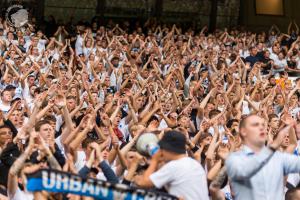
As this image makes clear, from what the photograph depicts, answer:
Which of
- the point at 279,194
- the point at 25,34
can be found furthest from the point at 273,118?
the point at 25,34

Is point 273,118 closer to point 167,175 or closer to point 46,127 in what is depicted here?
point 46,127

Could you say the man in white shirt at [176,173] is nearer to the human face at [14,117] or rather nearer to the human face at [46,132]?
the human face at [46,132]

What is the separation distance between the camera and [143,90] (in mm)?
11367

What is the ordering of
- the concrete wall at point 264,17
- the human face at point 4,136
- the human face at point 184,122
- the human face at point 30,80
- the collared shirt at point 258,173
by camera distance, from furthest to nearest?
the concrete wall at point 264,17
the human face at point 30,80
the human face at point 184,122
the human face at point 4,136
the collared shirt at point 258,173

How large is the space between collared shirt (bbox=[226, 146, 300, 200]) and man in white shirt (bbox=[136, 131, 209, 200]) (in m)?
0.23

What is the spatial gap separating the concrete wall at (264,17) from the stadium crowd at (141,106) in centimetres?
289

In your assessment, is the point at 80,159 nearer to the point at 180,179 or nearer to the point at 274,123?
the point at 180,179

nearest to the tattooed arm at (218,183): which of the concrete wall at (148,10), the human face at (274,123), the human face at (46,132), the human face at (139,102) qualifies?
the human face at (46,132)

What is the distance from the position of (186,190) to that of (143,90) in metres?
6.90

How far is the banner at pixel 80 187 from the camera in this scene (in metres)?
4.22

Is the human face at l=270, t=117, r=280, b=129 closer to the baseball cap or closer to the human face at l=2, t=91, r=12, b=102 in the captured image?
the human face at l=2, t=91, r=12, b=102

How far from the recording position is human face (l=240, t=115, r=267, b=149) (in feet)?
14.9

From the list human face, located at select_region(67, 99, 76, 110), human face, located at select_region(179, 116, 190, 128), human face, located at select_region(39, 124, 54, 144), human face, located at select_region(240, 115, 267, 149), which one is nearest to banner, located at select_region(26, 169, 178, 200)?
human face, located at select_region(240, 115, 267, 149)

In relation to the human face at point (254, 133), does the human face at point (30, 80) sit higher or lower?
lower
